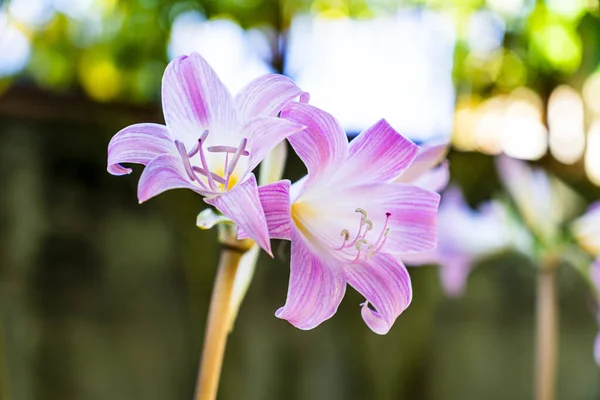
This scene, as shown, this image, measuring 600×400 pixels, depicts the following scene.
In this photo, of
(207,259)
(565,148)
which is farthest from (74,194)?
(565,148)

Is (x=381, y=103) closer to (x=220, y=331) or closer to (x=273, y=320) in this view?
(x=273, y=320)

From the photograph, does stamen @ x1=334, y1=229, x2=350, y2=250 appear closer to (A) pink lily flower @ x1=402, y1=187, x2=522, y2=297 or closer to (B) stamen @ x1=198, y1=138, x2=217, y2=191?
(B) stamen @ x1=198, y1=138, x2=217, y2=191

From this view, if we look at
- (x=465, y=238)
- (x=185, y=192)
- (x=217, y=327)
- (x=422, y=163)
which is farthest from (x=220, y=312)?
(x=185, y=192)

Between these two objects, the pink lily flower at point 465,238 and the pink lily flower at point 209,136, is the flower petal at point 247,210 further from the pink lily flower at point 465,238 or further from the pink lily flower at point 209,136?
the pink lily flower at point 465,238

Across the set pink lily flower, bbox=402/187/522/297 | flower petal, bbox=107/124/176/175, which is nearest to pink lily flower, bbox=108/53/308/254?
flower petal, bbox=107/124/176/175

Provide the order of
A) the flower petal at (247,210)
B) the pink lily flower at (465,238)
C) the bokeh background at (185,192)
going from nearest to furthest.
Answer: the flower petal at (247,210), the pink lily flower at (465,238), the bokeh background at (185,192)

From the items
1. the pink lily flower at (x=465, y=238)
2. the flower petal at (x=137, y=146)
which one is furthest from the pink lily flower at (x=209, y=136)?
the pink lily flower at (x=465, y=238)

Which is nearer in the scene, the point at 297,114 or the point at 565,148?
the point at 297,114
